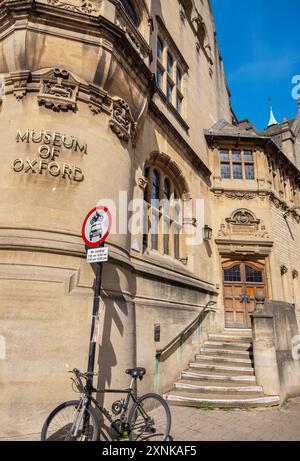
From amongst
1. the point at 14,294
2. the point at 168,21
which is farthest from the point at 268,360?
the point at 168,21

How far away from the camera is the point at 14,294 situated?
446 cm

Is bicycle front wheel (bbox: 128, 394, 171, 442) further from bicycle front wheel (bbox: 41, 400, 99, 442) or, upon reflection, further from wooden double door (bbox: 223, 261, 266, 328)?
wooden double door (bbox: 223, 261, 266, 328)

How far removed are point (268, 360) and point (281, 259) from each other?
21.6 ft

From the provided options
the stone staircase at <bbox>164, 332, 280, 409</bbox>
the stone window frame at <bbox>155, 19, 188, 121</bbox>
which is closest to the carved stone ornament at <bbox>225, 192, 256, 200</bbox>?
the stone window frame at <bbox>155, 19, 188, 121</bbox>

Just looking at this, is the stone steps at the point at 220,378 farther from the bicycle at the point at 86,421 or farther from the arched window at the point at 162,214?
the arched window at the point at 162,214

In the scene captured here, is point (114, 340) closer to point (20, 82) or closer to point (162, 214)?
point (162, 214)

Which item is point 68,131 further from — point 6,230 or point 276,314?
point 276,314

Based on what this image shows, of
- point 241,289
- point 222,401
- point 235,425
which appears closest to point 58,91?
point 235,425

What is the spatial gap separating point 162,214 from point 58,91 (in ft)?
15.6

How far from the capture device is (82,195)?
5.39 metres

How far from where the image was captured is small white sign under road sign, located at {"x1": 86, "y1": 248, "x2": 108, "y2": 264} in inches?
171

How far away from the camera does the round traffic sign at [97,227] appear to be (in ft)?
14.3

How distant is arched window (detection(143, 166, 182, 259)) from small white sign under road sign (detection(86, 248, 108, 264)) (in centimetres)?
341

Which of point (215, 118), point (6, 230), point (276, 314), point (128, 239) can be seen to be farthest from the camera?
point (215, 118)
